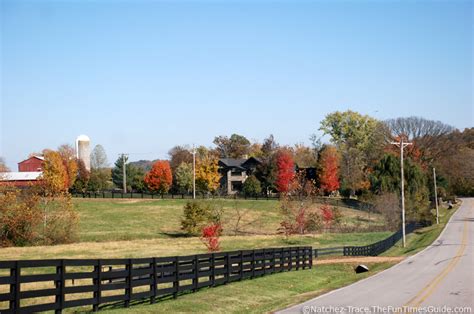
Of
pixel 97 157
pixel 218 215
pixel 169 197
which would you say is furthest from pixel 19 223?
pixel 97 157

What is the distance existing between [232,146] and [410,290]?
546ft

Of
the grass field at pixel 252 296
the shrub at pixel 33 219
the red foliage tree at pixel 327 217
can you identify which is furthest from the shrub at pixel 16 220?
the red foliage tree at pixel 327 217

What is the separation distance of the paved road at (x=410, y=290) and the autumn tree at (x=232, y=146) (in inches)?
5693

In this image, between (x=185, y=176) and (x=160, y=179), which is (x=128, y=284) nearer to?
(x=160, y=179)

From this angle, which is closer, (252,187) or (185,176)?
(252,187)

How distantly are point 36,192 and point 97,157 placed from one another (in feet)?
373

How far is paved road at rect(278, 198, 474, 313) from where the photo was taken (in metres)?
18.3

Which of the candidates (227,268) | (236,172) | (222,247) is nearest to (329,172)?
(236,172)

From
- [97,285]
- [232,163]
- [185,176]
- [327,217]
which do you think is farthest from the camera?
[232,163]

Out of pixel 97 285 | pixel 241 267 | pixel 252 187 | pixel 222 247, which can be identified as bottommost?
pixel 222 247

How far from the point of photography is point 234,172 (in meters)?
143

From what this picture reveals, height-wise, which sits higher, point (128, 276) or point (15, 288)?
point (15, 288)

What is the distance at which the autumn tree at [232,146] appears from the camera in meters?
187

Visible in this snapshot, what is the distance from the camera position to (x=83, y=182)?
126 metres
